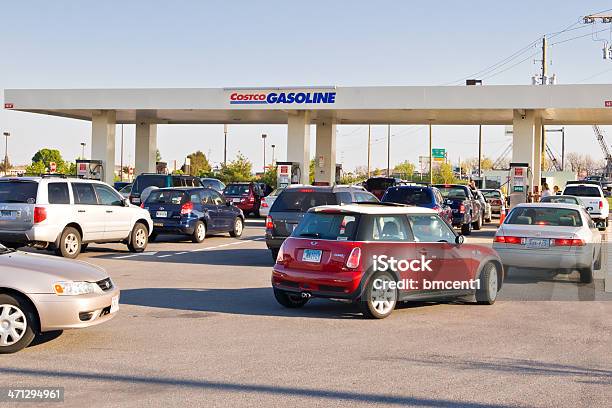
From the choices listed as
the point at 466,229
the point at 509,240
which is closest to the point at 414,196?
the point at 466,229

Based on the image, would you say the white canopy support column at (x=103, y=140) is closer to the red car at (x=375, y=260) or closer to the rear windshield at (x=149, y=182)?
the rear windshield at (x=149, y=182)

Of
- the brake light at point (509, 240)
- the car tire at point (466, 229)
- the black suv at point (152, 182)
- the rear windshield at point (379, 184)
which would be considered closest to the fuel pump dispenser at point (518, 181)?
the rear windshield at point (379, 184)

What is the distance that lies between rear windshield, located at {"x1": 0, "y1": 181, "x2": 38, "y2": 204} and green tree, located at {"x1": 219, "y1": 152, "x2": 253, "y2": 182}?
4863cm

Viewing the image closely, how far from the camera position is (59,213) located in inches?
718

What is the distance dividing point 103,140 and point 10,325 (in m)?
35.0

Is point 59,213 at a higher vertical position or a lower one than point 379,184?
lower

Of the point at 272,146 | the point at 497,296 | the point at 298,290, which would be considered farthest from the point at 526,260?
the point at 272,146

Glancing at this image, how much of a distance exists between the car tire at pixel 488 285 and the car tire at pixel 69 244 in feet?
30.9

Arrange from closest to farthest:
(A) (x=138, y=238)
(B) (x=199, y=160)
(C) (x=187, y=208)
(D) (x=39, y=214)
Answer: (D) (x=39, y=214) → (A) (x=138, y=238) → (C) (x=187, y=208) → (B) (x=199, y=160)

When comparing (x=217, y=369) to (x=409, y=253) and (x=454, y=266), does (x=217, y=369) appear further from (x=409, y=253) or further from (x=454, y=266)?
(x=454, y=266)

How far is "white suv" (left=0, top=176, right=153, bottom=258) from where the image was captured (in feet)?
58.4

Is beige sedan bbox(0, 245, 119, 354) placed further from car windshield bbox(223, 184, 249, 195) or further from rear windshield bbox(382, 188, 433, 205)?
car windshield bbox(223, 184, 249, 195)

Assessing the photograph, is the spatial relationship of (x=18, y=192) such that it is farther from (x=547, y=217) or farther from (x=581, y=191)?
(x=581, y=191)

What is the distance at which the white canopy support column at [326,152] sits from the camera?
44625 mm
